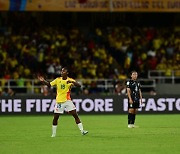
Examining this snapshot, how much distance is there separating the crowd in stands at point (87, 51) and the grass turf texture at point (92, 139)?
433 inches

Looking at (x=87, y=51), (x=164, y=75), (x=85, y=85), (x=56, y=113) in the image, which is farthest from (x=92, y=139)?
(x=87, y=51)

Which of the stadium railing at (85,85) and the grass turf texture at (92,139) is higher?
the stadium railing at (85,85)

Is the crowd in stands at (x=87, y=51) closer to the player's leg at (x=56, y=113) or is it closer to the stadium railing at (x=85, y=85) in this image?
the stadium railing at (x=85, y=85)

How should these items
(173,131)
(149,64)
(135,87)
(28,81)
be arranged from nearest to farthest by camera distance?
(173,131) → (135,87) → (28,81) → (149,64)

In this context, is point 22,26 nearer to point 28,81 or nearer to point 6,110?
point 28,81

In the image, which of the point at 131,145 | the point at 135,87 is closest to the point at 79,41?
the point at 135,87

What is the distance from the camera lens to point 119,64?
36250 mm

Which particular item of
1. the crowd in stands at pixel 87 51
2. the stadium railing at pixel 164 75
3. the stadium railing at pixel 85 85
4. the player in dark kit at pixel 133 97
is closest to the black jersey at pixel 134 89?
the player in dark kit at pixel 133 97

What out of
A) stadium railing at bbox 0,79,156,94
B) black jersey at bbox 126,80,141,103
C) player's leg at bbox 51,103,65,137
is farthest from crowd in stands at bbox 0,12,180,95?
player's leg at bbox 51,103,65,137

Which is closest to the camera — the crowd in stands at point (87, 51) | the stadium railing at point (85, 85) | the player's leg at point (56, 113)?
the player's leg at point (56, 113)

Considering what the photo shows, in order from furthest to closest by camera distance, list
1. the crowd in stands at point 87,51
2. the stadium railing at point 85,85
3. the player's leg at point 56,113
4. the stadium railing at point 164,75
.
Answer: the stadium railing at point 164,75
the crowd in stands at point 87,51
the stadium railing at point 85,85
the player's leg at point 56,113

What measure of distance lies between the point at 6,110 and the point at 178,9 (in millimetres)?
11504

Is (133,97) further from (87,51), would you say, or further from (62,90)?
(87,51)

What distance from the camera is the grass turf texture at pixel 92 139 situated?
14680 mm
